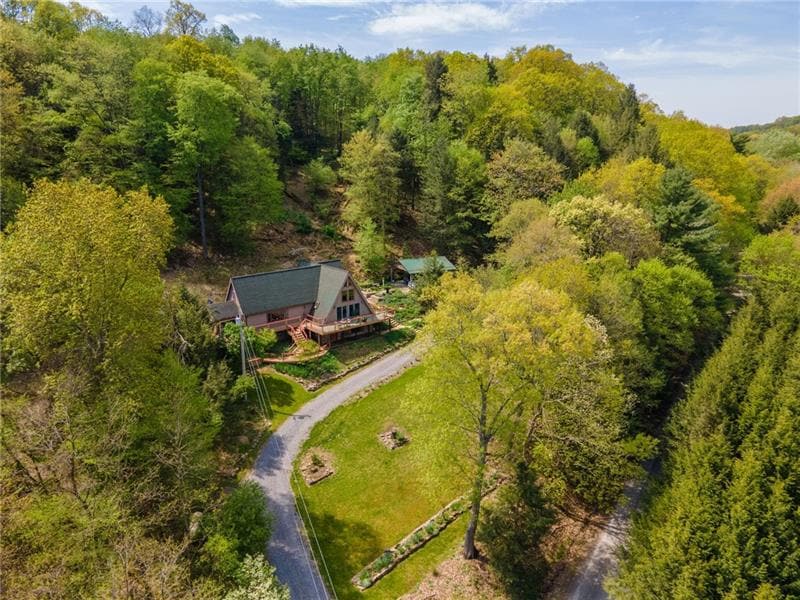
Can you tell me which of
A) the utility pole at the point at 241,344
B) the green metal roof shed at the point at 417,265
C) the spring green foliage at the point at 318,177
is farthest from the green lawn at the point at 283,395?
the spring green foliage at the point at 318,177

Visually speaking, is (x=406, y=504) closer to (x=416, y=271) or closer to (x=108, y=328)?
(x=108, y=328)

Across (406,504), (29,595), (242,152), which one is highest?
(242,152)

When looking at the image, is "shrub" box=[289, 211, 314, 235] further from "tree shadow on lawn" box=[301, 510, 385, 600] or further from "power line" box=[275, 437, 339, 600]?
"tree shadow on lawn" box=[301, 510, 385, 600]

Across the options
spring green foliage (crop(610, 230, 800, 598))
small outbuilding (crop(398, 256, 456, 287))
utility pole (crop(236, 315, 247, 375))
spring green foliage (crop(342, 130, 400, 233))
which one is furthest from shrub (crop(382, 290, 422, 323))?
spring green foliage (crop(610, 230, 800, 598))

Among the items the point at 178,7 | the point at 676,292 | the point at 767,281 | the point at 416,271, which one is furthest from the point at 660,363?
the point at 178,7

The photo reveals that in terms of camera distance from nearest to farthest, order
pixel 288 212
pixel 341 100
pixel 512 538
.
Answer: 1. pixel 512 538
2. pixel 288 212
3. pixel 341 100

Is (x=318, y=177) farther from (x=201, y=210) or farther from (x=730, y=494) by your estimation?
(x=730, y=494)

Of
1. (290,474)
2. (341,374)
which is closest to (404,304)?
(341,374)

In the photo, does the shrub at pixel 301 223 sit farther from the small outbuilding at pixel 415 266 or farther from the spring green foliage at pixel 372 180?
the small outbuilding at pixel 415 266
